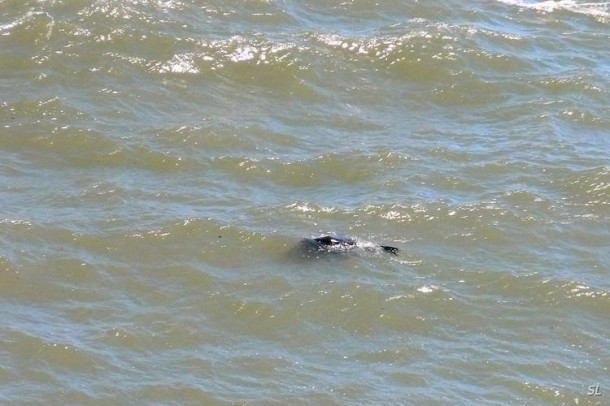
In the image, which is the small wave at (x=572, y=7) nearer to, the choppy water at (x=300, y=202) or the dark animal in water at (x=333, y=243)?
the choppy water at (x=300, y=202)

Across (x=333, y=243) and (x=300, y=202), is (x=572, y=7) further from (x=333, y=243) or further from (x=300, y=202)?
(x=333, y=243)

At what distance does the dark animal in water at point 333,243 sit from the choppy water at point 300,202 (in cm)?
12

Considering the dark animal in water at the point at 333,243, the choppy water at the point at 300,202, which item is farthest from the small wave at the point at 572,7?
the dark animal in water at the point at 333,243

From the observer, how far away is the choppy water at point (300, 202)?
8719 mm

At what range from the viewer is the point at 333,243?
33.6 feet

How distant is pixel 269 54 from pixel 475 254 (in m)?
4.69

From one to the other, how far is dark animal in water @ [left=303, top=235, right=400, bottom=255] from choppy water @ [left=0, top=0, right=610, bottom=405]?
0.38ft

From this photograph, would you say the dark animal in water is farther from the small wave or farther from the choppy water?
the small wave

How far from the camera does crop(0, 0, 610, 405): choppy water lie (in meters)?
8.72

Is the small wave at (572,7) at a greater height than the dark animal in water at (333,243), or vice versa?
the small wave at (572,7)

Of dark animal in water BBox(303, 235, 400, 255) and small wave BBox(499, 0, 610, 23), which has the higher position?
small wave BBox(499, 0, 610, 23)

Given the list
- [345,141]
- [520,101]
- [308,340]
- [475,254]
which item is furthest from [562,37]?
[308,340]

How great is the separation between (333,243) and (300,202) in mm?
935

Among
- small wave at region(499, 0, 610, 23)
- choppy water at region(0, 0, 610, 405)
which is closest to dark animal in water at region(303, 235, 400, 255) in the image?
choppy water at region(0, 0, 610, 405)
